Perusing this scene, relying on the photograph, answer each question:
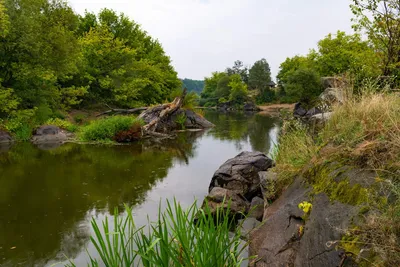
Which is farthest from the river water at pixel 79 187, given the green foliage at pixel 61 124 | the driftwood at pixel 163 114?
the green foliage at pixel 61 124

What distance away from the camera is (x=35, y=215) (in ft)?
21.0

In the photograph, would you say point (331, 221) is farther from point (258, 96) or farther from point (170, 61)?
point (258, 96)

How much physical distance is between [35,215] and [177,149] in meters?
8.09

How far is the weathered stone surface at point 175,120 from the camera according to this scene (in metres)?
19.6

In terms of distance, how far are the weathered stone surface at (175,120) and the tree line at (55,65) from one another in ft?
17.4

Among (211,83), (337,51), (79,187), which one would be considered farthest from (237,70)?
(79,187)

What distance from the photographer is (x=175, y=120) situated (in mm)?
21297

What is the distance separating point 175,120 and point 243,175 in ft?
46.9

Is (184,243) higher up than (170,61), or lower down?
lower down

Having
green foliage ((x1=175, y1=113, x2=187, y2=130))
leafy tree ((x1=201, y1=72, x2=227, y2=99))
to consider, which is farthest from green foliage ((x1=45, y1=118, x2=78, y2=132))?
leafy tree ((x1=201, y1=72, x2=227, y2=99))

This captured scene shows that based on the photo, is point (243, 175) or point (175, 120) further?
point (175, 120)

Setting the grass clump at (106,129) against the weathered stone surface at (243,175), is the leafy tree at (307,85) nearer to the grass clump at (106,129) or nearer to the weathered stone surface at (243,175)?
the grass clump at (106,129)

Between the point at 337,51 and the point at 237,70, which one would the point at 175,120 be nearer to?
the point at 337,51

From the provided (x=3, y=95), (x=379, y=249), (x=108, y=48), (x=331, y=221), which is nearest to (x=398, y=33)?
(x=331, y=221)
